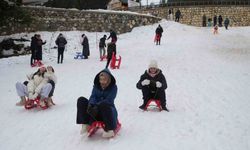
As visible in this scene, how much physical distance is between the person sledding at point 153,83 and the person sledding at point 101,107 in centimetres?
198

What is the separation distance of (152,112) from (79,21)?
29.3 m

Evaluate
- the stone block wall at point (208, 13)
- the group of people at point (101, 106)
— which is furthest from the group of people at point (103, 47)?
the stone block wall at point (208, 13)

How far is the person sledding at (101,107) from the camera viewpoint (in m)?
7.89

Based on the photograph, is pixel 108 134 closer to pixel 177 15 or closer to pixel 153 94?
pixel 153 94

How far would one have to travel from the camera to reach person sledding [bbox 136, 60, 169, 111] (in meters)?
10.1

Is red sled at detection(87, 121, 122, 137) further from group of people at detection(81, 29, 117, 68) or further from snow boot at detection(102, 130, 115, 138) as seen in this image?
group of people at detection(81, 29, 117, 68)

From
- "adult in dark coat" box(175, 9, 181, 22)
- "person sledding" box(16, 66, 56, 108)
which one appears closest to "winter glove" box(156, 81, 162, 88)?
"person sledding" box(16, 66, 56, 108)

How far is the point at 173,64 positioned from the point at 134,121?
12.5 m

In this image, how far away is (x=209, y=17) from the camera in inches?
1970

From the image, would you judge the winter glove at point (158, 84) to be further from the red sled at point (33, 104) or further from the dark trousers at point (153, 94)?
the red sled at point (33, 104)

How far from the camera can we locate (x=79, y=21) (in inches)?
1526

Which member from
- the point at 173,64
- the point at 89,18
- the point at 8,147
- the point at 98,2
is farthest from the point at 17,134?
the point at 98,2

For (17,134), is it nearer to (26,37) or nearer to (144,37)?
(26,37)

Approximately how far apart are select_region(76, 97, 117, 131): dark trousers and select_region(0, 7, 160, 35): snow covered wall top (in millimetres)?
26093
